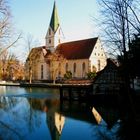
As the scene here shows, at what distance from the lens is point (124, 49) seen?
1981 centimetres

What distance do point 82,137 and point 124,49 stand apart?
803 cm

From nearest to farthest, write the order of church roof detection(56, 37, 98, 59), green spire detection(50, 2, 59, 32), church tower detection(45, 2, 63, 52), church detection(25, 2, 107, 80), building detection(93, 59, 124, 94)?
building detection(93, 59, 124, 94) < church detection(25, 2, 107, 80) < church roof detection(56, 37, 98, 59) < green spire detection(50, 2, 59, 32) < church tower detection(45, 2, 63, 52)

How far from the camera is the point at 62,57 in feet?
230

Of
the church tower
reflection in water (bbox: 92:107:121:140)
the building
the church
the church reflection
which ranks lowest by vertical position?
reflection in water (bbox: 92:107:121:140)

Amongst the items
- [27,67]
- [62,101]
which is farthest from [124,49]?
[27,67]

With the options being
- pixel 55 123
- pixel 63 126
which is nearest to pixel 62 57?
pixel 55 123

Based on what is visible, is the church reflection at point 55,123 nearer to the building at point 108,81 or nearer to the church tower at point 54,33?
the building at point 108,81

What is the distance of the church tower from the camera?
3248 inches

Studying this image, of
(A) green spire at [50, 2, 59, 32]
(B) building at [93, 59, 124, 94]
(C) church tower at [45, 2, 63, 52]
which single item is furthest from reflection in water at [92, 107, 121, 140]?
(C) church tower at [45, 2, 63, 52]

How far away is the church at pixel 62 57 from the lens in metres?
67.8

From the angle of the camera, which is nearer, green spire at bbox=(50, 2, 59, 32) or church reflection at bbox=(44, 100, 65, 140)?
church reflection at bbox=(44, 100, 65, 140)

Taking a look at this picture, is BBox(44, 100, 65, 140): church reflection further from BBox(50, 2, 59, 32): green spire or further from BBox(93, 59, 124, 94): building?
BBox(50, 2, 59, 32): green spire

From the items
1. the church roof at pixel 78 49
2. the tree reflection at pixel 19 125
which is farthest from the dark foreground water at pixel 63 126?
the church roof at pixel 78 49

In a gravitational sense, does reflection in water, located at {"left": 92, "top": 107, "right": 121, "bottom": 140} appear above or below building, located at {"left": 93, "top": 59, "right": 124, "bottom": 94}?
below
